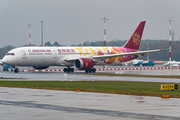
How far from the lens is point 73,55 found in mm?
67938

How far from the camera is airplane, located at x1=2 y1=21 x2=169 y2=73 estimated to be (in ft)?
209

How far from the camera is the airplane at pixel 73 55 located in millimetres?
63625

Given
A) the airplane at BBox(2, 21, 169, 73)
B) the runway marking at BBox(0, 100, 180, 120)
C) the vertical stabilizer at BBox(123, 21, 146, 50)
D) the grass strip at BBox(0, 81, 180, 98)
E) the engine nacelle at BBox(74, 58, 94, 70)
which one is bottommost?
the runway marking at BBox(0, 100, 180, 120)

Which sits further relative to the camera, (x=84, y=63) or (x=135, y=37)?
(x=135, y=37)

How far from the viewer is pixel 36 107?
1850cm

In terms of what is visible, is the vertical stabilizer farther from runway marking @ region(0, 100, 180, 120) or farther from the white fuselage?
runway marking @ region(0, 100, 180, 120)

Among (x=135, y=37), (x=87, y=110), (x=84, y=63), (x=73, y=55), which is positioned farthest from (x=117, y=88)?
(x=135, y=37)

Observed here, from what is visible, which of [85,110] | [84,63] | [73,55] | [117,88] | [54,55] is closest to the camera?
[85,110]

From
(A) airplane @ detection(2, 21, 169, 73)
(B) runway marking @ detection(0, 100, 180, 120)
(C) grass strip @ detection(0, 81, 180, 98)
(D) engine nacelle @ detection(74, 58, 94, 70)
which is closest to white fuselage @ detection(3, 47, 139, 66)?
(A) airplane @ detection(2, 21, 169, 73)

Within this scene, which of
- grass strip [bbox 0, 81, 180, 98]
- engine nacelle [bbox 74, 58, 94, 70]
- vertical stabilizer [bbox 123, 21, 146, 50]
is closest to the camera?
grass strip [bbox 0, 81, 180, 98]

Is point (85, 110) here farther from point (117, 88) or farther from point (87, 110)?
point (117, 88)

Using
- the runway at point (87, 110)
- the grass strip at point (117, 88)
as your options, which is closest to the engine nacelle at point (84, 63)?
the grass strip at point (117, 88)

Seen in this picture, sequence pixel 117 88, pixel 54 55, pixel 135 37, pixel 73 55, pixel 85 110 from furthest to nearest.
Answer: pixel 135 37 → pixel 73 55 → pixel 54 55 → pixel 117 88 → pixel 85 110

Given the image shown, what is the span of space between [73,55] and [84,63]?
4.61m
